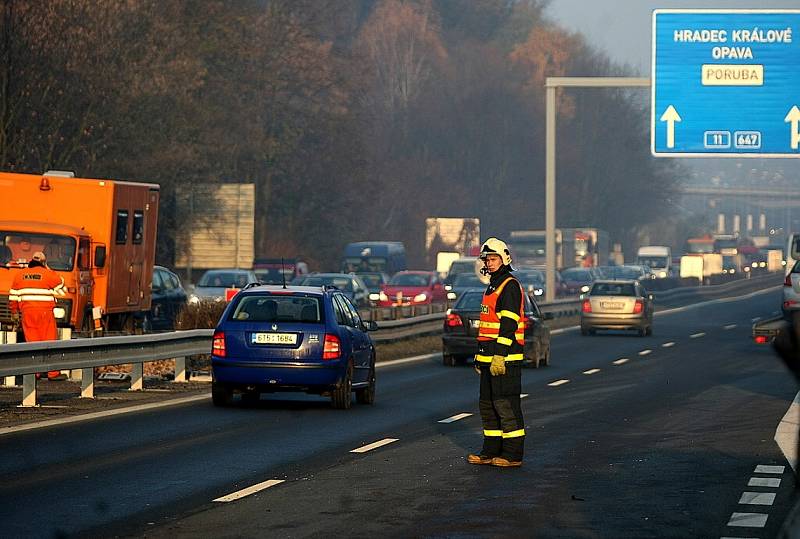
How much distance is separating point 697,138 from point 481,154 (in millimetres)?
75270

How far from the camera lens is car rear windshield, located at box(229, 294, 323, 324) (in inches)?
798

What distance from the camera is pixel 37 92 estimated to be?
153 ft

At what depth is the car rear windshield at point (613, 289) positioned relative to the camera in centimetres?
4525

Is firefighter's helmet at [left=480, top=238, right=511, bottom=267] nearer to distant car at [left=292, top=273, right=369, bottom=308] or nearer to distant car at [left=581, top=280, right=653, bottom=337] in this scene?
distant car at [left=581, top=280, right=653, bottom=337]

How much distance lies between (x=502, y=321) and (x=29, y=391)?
7.13m

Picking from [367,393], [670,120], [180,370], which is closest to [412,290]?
[670,120]

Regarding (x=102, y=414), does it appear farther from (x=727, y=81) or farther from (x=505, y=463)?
(x=727, y=81)

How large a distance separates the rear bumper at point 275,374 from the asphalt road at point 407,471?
0.34 meters

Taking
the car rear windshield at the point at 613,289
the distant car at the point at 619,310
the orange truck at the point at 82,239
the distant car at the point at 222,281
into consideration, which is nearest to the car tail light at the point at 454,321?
the orange truck at the point at 82,239

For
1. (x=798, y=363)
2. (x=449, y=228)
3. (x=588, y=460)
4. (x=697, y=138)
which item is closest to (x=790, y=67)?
(x=697, y=138)

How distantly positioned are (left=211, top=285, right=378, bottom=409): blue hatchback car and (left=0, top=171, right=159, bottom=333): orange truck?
26.2ft

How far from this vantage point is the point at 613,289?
4575 cm

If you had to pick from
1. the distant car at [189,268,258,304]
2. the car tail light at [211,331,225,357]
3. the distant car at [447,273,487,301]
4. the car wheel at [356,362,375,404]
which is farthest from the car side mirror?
the distant car at [447,273,487,301]

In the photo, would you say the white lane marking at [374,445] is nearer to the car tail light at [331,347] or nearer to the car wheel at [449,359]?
the car tail light at [331,347]
